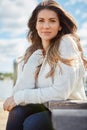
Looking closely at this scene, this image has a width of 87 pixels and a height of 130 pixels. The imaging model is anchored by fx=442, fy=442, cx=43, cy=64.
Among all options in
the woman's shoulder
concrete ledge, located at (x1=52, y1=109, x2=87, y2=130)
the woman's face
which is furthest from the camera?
the woman's face

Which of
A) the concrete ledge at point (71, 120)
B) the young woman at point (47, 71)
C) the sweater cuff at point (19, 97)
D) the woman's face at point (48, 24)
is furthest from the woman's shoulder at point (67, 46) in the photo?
the concrete ledge at point (71, 120)

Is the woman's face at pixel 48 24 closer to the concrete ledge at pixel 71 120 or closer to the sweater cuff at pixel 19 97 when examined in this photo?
the sweater cuff at pixel 19 97

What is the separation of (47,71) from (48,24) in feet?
1.39

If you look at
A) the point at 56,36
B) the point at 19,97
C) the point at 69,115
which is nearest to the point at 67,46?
the point at 56,36

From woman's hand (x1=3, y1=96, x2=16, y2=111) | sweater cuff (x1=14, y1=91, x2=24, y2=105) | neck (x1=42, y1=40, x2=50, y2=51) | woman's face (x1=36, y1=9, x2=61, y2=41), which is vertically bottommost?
woman's hand (x1=3, y1=96, x2=16, y2=111)

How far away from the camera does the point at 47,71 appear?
335 cm

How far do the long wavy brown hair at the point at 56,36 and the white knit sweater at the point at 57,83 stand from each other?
0.05 m

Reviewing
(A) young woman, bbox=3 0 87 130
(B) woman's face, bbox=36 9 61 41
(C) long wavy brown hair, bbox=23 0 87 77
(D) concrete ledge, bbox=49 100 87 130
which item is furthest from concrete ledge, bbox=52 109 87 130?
(B) woman's face, bbox=36 9 61 41

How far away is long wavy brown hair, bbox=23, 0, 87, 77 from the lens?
3346 mm

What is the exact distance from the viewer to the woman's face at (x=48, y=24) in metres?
3.54

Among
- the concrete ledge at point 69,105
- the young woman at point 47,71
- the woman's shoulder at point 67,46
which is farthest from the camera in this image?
the woman's shoulder at point 67,46

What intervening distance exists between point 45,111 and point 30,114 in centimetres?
28

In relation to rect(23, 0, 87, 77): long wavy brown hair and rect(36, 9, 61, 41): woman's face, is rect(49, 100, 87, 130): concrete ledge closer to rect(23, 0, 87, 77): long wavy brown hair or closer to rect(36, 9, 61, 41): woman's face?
rect(23, 0, 87, 77): long wavy brown hair

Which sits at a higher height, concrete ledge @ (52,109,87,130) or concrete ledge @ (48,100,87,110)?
concrete ledge @ (48,100,87,110)
